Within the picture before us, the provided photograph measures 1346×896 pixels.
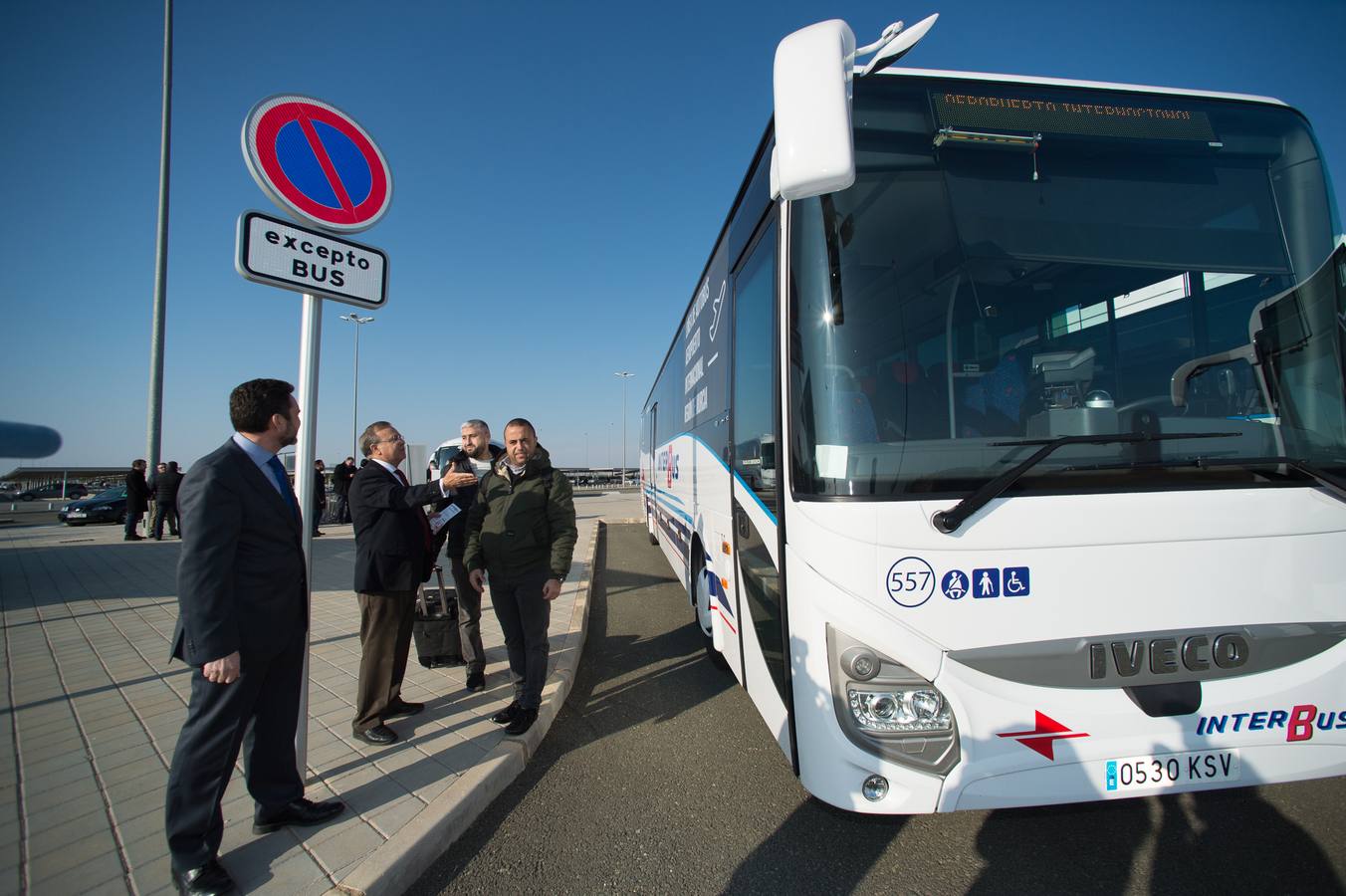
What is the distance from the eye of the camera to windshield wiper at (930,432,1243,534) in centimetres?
189

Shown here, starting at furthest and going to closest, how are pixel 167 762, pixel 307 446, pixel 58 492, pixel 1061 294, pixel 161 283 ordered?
pixel 58 492, pixel 161 283, pixel 167 762, pixel 307 446, pixel 1061 294

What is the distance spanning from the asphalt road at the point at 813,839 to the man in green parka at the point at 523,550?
47cm

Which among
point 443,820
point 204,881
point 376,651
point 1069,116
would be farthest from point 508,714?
point 1069,116

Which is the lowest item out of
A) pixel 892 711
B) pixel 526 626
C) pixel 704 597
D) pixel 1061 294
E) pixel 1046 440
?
pixel 704 597

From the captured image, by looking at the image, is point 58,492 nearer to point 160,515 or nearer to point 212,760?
point 160,515

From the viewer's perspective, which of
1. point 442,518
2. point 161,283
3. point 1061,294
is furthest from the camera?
point 161,283

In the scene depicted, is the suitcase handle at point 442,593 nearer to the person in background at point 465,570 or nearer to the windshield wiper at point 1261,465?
the person in background at point 465,570

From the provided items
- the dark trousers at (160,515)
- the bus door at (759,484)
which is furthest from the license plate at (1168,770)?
the dark trousers at (160,515)

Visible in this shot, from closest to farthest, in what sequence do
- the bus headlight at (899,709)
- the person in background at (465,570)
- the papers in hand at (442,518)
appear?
the bus headlight at (899,709) < the papers in hand at (442,518) < the person in background at (465,570)

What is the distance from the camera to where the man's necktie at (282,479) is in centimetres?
257

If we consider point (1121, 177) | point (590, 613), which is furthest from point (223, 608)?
point (590, 613)

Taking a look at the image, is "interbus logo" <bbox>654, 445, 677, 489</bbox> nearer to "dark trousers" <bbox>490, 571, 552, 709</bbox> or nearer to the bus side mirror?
"dark trousers" <bbox>490, 571, 552, 709</bbox>

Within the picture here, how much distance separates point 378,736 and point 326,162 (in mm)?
3188

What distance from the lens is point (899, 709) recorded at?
2.00 m
